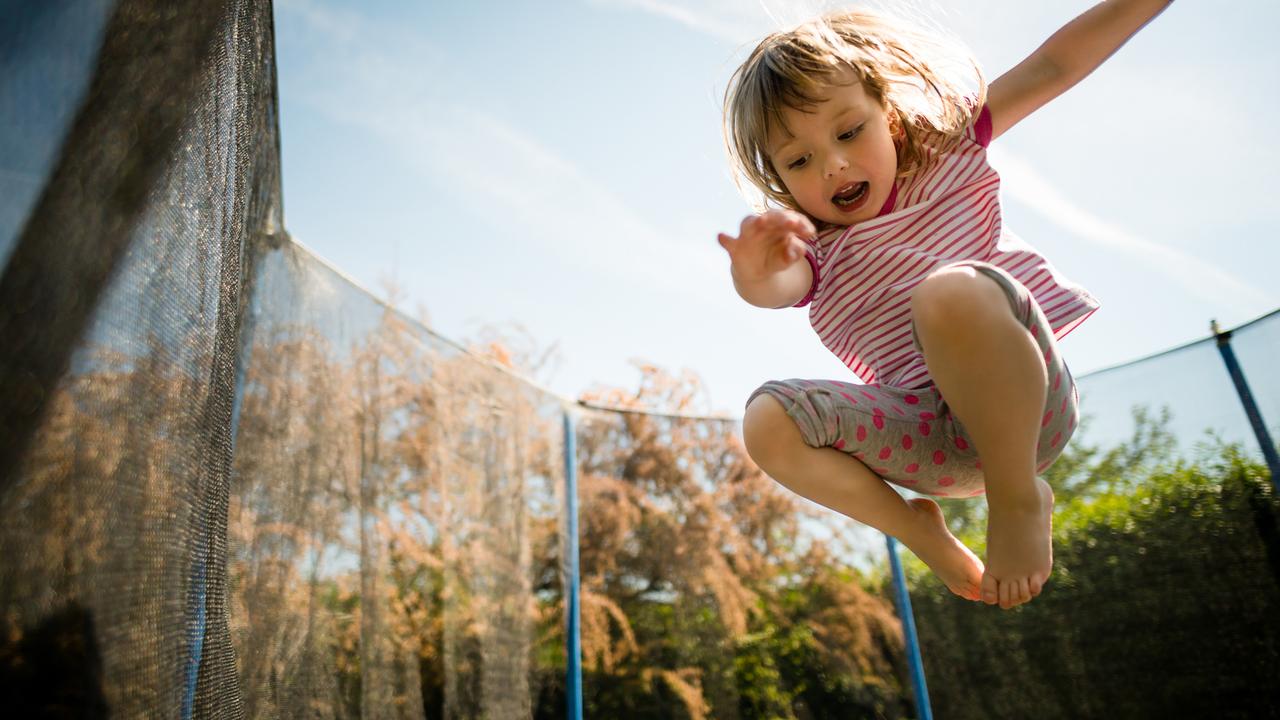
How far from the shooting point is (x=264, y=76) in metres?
1.33

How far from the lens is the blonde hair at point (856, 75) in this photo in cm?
121

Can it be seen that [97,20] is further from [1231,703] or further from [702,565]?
[1231,703]

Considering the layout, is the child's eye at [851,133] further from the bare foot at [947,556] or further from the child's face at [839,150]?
the bare foot at [947,556]

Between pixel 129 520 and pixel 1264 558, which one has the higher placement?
pixel 1264 558

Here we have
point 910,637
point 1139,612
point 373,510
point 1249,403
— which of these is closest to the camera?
point 373,510

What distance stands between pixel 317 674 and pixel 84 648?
1.20m

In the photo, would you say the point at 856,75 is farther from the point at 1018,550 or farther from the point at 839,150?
the point at 1018,550

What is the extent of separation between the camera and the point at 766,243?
0.98m

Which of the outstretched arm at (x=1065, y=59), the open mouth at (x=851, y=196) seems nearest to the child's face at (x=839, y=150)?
the open mouth at (x=851, y=196)

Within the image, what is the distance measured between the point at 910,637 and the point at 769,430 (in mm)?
2786

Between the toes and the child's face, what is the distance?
59cm

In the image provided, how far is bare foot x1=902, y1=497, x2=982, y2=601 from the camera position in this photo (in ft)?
3.75

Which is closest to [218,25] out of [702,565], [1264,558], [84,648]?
[84,648]

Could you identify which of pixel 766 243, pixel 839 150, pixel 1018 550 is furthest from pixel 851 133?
pixel 1018 550
